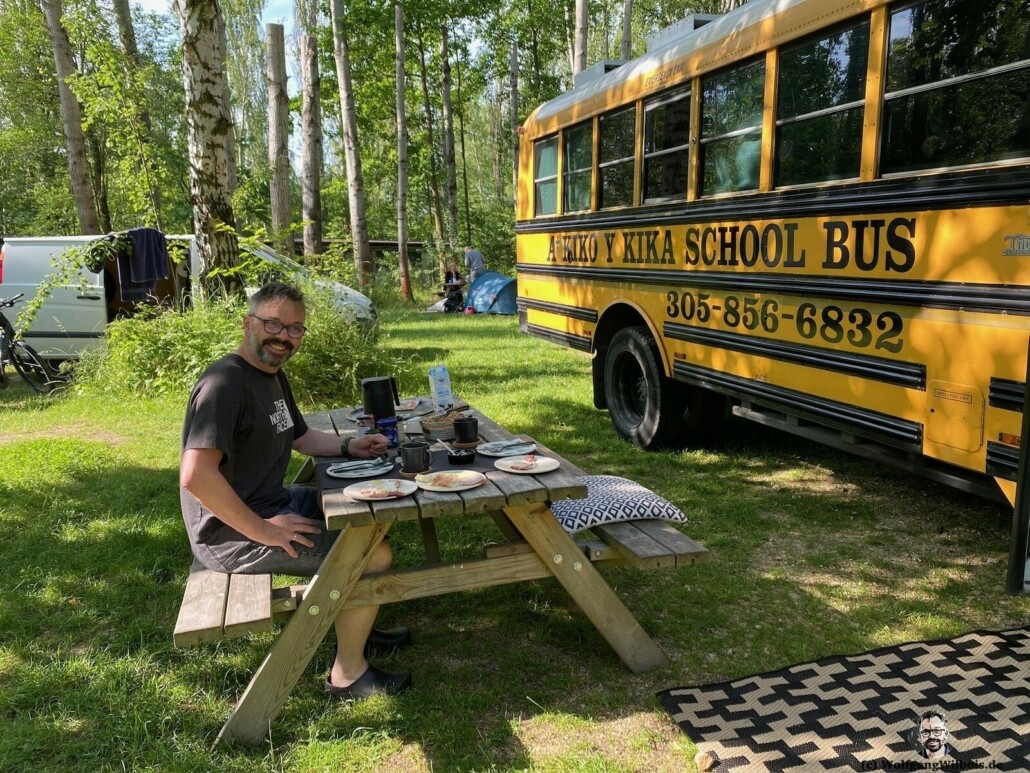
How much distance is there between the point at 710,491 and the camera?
5.18 metres

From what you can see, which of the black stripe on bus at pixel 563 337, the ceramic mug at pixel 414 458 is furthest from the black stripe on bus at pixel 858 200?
the ceramic mug at pixel 414 458

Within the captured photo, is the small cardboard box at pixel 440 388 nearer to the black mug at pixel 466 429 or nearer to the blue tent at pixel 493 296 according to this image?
the black mug at pixel 466 429

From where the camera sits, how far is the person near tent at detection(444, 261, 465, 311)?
1797 cm

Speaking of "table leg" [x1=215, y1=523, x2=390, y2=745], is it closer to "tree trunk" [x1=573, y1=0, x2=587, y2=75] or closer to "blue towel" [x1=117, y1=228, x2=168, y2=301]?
"blue towel" [x1=117, y1=228, x2=168, y2=301]

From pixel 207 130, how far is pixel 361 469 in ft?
18.3

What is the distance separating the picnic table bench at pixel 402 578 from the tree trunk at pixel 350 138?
1063cm

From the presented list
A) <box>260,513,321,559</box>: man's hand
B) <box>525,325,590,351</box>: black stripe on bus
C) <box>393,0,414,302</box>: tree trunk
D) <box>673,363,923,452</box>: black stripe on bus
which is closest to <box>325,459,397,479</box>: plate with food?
<box>260,513,321,559</box>: man's hand

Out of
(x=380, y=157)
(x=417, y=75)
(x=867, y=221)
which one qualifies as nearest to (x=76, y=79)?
(x=867, y=221)

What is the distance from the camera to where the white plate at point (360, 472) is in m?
2.94

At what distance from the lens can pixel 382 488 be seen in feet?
8.86

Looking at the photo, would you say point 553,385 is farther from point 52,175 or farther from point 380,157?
point 52,175

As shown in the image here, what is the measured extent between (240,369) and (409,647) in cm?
138

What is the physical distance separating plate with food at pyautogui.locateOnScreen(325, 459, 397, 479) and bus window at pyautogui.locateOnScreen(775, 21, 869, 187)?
2633mm

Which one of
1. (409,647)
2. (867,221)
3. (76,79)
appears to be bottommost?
(409,647)
